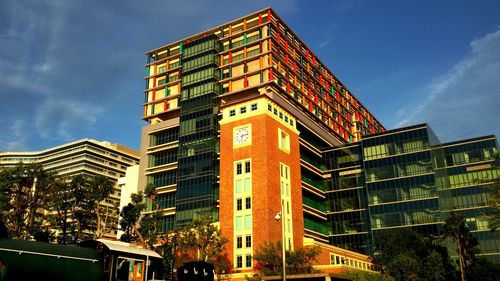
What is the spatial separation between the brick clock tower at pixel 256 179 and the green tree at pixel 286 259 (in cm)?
613

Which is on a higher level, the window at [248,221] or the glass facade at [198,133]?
the glass facade at [198,133]

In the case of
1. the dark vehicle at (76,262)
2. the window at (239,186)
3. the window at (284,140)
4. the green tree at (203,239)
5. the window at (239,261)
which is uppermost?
the window at (284,140)

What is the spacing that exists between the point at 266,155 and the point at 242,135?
7066mm

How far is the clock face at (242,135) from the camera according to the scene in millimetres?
78312

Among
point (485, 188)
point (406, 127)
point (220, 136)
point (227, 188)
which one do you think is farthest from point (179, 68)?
point (485, 188)

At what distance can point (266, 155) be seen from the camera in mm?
74562

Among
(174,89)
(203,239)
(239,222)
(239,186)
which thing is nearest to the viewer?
(203,239)

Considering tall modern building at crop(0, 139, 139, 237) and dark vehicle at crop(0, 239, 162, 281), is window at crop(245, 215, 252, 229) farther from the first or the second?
tall modern building at crop(0, 139, 139, 237)

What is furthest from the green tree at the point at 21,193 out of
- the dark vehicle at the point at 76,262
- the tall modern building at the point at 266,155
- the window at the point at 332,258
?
the window at the point at 332,258

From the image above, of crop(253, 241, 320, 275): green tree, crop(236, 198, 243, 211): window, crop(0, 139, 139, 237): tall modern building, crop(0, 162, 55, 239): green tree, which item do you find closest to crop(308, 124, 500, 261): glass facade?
crop(236, 198, 243, 211): window

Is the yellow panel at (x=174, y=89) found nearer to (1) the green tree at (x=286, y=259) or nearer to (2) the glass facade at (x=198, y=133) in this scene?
(2) the glass facade at (x=198, y=133)

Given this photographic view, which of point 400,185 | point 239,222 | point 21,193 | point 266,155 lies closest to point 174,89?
point 266,155

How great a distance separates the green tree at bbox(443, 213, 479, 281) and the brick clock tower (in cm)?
2565

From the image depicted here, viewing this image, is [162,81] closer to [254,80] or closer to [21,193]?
[254,80]
